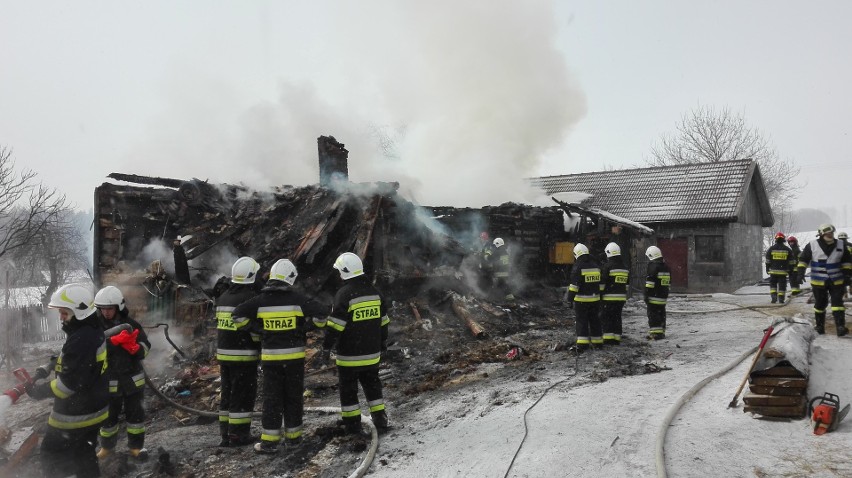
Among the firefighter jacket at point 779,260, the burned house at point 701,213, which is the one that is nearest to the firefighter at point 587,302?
the firefighter jacket at point 779,260

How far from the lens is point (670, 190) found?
20281 mm

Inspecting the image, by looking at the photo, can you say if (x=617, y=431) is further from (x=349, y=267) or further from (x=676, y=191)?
(x=676, y=191)

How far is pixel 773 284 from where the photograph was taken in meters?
12.4

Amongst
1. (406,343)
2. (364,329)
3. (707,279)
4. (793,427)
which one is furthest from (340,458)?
(707,279)

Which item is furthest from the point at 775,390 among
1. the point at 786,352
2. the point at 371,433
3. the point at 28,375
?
the point at 28,375

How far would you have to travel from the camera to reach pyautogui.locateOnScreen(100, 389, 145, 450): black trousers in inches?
194

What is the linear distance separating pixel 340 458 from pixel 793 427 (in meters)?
3.75

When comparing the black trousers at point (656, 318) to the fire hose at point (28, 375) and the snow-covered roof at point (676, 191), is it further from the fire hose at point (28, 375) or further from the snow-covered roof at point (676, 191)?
the snow-covered roof at point (676, 191)

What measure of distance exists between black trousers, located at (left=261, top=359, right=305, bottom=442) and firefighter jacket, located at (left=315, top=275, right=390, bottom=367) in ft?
1.23

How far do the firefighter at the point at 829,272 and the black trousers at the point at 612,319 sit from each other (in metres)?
2.66

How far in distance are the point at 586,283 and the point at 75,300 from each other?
21.4 feet

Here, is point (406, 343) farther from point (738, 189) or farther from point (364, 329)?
point (738, 189)

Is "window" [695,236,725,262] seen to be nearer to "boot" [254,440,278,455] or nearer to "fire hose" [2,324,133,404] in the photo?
"boot" [254,440,278,455]

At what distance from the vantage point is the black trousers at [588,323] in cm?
786
